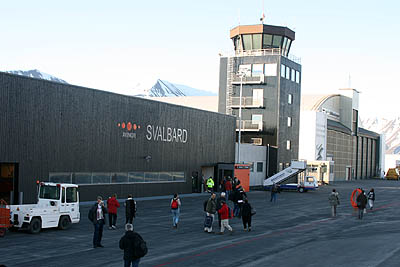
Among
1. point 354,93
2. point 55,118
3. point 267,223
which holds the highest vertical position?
point 354,93

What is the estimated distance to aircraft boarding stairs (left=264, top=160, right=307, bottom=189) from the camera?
58.7m

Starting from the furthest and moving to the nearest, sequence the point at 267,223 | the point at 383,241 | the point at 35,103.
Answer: the point at 35,103
the point at 267,223
the point at 383,241

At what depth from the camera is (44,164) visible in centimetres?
3241

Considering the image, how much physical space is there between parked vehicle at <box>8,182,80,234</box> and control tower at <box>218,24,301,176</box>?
136ft

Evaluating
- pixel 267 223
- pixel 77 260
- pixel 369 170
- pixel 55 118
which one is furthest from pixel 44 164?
pixel 369 170

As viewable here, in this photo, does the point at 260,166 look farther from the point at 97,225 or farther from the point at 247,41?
the point at 97,225

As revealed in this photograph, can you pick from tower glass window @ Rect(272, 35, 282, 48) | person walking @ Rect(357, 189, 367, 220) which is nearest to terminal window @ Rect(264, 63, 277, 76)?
tower glass window @ Rect(272, 35, 282, 48)

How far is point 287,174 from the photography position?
59219 millimetres

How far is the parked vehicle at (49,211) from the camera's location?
21.7 metres

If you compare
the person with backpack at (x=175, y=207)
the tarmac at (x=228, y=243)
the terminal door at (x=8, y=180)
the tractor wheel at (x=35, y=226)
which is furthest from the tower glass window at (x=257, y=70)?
the tractor wheel at (x=35, y=226)

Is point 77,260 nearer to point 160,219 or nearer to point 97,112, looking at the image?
point 160,219

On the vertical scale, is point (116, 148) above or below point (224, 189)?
above

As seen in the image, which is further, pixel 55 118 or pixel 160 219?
pixel 55 118

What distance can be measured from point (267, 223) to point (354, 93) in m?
78.2
